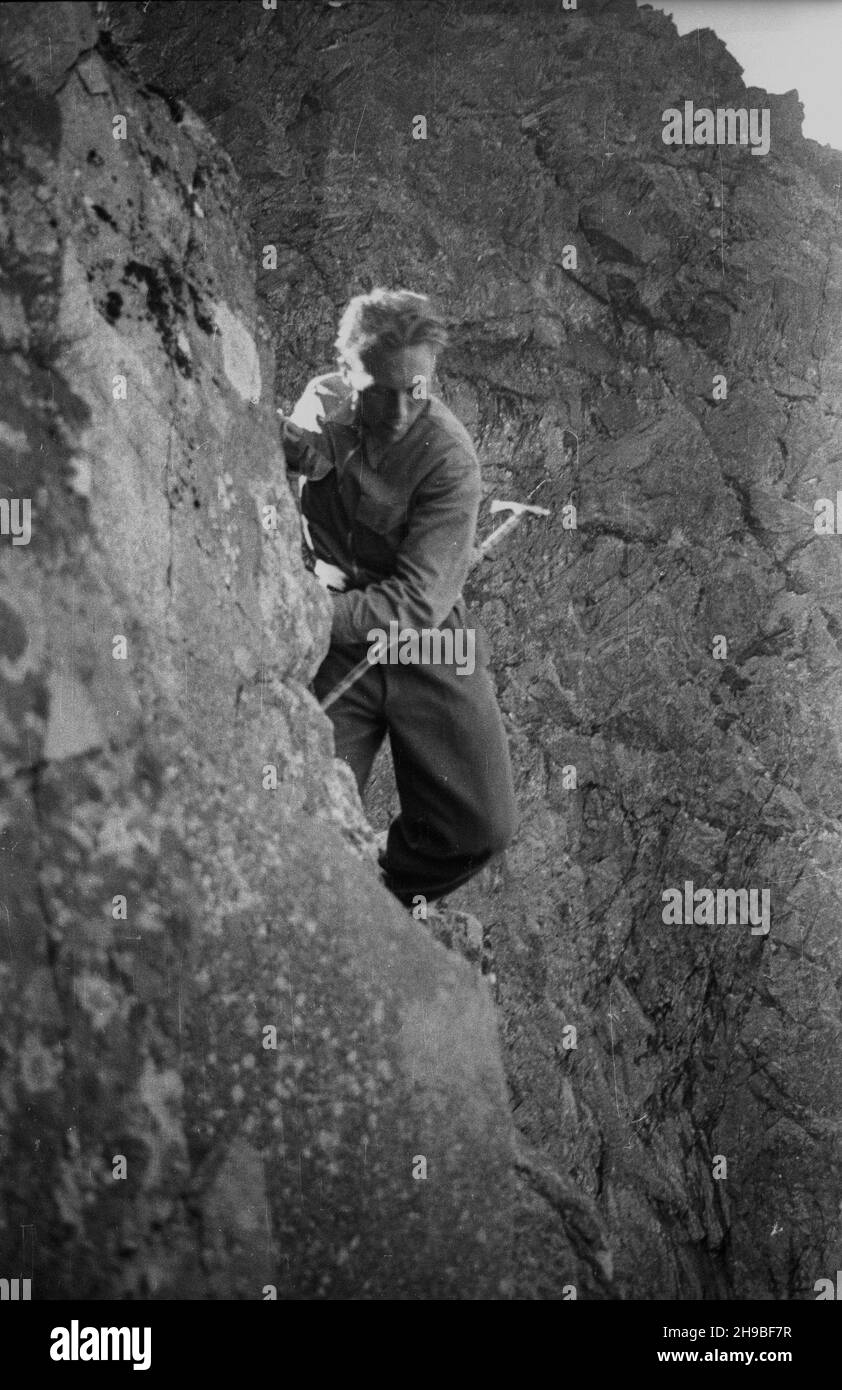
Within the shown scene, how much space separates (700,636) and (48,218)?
6.72ft

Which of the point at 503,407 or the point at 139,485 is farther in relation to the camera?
the point at 503,407

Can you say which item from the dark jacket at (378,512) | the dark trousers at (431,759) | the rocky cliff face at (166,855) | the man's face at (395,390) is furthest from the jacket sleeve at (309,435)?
the dark trousers at (431,759)

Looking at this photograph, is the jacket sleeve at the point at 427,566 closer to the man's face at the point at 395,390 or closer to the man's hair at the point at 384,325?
the man's face at the point at 395,390

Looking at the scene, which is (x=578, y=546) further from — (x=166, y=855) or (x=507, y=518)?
(x=166, y=855)

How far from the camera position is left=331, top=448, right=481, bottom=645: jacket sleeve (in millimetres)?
3771

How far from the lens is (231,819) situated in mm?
3354

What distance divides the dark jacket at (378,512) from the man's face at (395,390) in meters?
0.03

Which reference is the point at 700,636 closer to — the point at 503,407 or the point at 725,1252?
the point at 503,407

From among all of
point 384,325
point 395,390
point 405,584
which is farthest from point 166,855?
point 384,325

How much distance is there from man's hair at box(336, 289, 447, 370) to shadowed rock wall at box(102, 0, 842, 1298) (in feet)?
0.28

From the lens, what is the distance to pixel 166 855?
10.7 feet
